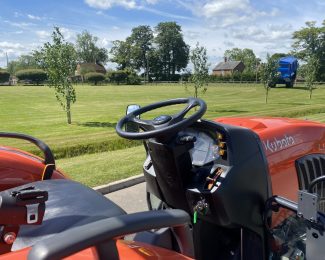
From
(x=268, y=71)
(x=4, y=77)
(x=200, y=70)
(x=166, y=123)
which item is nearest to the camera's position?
(x=166, y=123)

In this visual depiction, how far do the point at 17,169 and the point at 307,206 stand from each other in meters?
2.13

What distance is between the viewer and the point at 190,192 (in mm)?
2627

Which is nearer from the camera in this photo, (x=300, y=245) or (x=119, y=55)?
(x=300, y=245)

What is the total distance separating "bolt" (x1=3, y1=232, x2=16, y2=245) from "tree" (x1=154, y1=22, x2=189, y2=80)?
101 meters

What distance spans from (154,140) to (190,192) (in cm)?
44

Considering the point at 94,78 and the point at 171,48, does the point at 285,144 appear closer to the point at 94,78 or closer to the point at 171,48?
the point at 94,78

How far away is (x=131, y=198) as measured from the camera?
5.84m

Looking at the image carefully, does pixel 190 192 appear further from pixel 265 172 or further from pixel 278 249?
pixel 278 249

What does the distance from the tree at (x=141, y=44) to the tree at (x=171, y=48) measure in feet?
9.76

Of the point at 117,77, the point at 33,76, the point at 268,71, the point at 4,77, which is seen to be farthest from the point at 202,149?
the point at 117,77

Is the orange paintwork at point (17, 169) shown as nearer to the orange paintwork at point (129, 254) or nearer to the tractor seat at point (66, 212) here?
the tractor seat at point (66, 212)

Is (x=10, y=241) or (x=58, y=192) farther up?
(x=58, y=192)

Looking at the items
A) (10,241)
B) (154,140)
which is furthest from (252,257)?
(10,241)

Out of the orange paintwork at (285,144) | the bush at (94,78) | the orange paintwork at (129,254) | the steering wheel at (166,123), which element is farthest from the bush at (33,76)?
the orange paintwork at (129,254)
